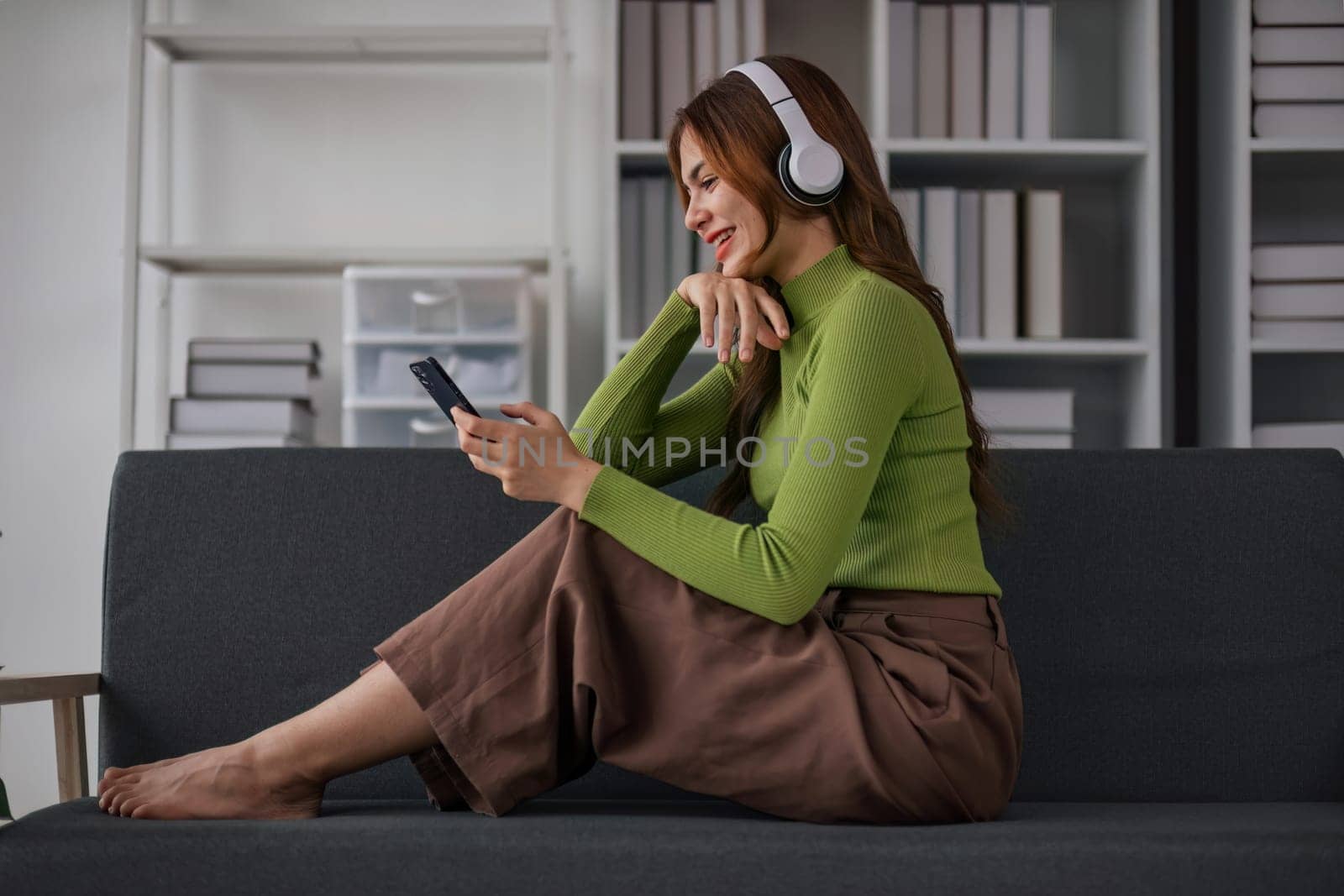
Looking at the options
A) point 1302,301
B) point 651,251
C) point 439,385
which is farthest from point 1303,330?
point 439,385

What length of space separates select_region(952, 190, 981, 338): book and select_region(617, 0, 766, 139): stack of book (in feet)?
1.59

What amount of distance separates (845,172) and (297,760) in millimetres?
833

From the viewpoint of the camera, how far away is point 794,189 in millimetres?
1404

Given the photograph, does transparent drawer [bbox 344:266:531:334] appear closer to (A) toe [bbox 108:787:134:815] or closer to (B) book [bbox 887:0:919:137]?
(B) book [bbox 887:0:919:137]

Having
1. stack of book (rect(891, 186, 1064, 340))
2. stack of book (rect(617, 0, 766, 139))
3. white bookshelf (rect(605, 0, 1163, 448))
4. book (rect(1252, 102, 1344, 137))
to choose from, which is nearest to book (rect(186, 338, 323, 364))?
white bookshelf (rect(605, 0, 1163, 448))

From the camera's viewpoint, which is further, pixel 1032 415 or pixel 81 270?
pixel 81 270

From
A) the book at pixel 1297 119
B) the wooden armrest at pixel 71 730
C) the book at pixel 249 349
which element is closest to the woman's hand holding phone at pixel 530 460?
the wooden armrest at pixel 71 730

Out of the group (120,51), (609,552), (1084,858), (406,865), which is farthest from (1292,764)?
(120,51)

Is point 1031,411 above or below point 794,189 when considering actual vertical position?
below

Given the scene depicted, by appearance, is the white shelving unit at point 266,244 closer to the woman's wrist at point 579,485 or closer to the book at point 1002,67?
the book at point 1002,67

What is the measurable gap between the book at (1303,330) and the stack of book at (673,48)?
1082 mm

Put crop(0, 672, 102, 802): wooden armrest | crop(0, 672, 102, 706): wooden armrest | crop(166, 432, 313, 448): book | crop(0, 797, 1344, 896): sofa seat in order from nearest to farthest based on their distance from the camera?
crop(0, 797, 1344, 896): sofa seat < crop(0, 672, 102, 706): wooden armrest < crop(0, 672, 102, 802): wooden armrest < crop(166, 432, 313, 448): book

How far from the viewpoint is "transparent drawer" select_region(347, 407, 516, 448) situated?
97.7 inches

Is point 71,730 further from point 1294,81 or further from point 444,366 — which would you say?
point 1294,81
